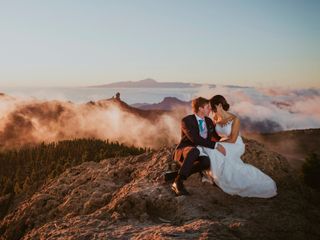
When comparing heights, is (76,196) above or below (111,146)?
above

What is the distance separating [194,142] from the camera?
1133 cm

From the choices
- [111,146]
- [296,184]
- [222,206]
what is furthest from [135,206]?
[111,146]

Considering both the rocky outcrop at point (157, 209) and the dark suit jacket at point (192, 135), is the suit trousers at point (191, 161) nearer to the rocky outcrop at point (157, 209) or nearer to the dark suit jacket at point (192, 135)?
the dark suit jacket at point (192, 135)

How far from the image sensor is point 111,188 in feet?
46.3

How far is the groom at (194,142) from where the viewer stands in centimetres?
Result: 1122

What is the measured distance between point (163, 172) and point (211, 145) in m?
2.59

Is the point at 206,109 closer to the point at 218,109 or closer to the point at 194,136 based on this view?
the point at 218,109

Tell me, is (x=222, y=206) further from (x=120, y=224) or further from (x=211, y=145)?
(x=120, y=224)

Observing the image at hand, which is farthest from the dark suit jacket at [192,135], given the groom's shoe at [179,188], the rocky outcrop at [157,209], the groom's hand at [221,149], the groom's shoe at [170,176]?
the rocky outcrop at [157,209]

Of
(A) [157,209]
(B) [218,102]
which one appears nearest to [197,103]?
(B) [218,102]

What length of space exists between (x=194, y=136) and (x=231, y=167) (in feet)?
4.76

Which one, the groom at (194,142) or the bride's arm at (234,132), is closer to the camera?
the groom at (194,142)

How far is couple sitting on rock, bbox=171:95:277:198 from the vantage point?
448 inches

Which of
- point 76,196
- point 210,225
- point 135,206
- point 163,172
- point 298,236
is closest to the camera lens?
point 210,225
